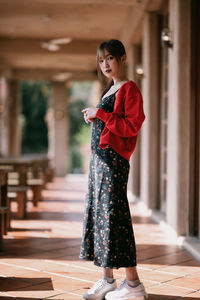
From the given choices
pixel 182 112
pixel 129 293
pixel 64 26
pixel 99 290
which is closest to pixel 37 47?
pixel 64 26

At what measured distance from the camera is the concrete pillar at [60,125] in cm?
1577

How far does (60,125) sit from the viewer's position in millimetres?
15828

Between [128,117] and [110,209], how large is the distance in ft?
1.71

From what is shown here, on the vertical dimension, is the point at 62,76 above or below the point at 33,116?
above

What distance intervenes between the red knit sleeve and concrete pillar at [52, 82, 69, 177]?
13.1 metres

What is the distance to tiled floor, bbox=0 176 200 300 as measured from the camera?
2998mm

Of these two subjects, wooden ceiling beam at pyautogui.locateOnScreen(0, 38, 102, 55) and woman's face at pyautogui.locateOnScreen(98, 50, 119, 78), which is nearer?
woman's face at pyautogui.locateOnScreen(98, 50, 119, 78)

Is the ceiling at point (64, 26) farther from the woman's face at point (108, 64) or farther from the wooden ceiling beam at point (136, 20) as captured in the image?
the woman's face at point (108, 64)

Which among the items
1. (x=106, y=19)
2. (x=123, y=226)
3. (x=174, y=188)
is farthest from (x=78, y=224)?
(x=106, y=19)

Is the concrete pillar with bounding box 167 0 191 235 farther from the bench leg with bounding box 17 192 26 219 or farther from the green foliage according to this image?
the green foliage

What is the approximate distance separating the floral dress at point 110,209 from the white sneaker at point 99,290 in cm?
19

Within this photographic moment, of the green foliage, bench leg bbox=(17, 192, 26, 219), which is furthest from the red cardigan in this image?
the green foliage

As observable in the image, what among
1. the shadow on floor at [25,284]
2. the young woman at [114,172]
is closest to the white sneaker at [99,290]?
the young woman at [114,172]

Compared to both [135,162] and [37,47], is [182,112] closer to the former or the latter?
[135,162]
